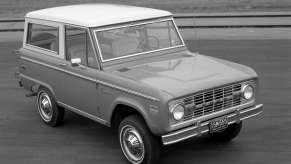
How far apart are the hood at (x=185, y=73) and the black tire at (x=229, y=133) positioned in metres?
0.91

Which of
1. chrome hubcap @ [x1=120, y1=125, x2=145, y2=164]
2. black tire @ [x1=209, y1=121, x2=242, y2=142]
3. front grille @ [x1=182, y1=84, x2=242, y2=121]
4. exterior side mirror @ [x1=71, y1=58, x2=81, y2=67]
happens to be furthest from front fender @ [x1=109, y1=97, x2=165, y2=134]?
black tire @ [x1=209, y1=121, x2=242, y2=142]

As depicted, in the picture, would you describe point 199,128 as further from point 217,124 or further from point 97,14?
point 97,14

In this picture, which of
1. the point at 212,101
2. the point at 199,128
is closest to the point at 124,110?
the point at 199,128

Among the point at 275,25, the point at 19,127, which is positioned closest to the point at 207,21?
the point at 275,25

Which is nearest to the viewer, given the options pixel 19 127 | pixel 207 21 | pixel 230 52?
pixel 19 127

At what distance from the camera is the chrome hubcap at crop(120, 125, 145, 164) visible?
19.8 feet

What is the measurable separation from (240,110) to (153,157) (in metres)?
1.34

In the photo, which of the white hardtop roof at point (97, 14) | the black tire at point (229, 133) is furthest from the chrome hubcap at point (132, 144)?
the white hardtop roof at point (97, 14)

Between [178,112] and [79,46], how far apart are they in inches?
81.7

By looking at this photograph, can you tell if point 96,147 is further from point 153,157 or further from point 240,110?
point 240,110

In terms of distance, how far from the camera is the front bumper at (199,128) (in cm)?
559

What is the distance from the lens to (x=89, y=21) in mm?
6691

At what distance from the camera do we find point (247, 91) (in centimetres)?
627

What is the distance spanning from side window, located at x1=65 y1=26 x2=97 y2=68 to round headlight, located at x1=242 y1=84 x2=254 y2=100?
2096mm
